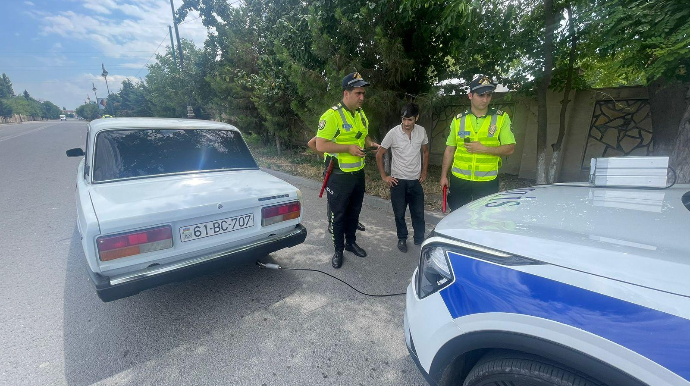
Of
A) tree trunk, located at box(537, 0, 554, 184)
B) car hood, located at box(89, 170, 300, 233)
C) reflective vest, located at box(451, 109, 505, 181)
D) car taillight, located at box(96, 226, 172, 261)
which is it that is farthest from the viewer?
tree trunk, located at box(537, 0, 554, 184)

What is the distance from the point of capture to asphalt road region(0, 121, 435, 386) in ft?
6.45

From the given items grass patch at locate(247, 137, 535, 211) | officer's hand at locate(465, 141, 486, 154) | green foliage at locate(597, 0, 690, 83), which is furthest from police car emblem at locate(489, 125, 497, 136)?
grass patch at locate(247, 137, 535, 211)

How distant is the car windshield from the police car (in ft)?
8.41

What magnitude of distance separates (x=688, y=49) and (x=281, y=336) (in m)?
3.89

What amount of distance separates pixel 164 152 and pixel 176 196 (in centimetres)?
93

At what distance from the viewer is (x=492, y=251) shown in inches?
48.0

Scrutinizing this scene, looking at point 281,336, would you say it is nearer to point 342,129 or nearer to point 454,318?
point 454,318

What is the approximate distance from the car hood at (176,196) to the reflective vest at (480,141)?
1726 millimetres

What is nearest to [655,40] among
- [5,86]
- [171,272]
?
[171,272]

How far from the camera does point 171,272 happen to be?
2180 mm

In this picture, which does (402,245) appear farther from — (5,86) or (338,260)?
(5,86)

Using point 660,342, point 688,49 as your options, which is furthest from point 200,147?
point 688,49

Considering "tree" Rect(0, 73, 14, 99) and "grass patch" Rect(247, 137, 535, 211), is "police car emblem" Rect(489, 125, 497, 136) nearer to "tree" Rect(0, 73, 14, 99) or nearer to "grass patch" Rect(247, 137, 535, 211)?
"grass patch" Rect(247, 137, 535, 211)

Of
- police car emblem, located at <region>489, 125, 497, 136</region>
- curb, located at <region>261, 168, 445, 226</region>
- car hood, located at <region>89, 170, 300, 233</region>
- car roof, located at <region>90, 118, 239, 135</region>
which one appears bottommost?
curb, located at <region>261, 168, 445, 226</region>
